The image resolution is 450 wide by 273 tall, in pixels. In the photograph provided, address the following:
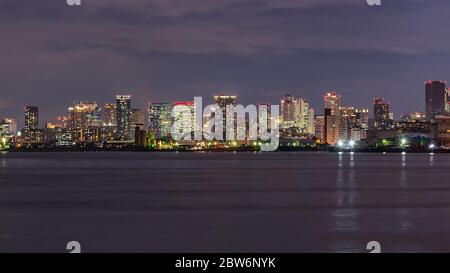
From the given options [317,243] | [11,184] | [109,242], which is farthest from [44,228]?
[11,184]

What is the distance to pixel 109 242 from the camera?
79.8 feet

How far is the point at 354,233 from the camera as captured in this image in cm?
2709

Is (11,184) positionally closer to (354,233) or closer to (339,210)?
(339,210)

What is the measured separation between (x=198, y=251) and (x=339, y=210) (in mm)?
14592

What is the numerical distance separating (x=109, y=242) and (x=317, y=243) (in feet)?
22.1

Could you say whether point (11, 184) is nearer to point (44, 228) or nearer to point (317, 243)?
point (44, 228)

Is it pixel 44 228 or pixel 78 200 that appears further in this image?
pixel 78 200
